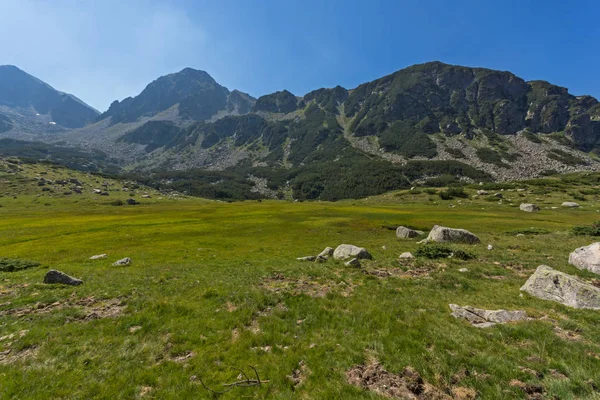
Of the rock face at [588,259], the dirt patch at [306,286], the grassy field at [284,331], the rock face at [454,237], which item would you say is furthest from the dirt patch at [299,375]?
the rock face at [454,237]

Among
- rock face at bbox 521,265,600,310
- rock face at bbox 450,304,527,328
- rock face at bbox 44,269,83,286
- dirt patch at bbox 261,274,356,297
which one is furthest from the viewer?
rock face at bbox 44,269,83,286

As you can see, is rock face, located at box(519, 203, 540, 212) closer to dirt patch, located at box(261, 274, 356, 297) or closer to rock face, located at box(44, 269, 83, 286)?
dirt patch, located at box(261, 274, 356, 297)

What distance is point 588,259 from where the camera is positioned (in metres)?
23.2

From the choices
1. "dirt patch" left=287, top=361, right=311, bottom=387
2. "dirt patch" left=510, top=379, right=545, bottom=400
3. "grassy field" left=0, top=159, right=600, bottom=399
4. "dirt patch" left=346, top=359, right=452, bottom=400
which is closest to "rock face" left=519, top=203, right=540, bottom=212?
"grassy field" left=0, top=159, right=600, bottom=399

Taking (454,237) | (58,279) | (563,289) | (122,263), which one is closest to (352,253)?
(563,289)

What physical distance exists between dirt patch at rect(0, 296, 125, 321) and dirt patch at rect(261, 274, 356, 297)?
400 inches

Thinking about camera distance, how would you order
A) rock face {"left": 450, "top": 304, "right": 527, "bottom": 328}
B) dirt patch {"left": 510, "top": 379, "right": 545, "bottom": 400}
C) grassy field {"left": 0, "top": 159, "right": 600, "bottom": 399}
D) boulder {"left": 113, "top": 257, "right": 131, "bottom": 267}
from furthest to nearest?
boulder {"left": 113, "top": 257, "right": 131, "bottom": 267}
rock face {"left": 450, "top": 304, "right": 527, "bottom": 328}
grassy field {"left": 0, "top": 159, "right": 600, "bottom": 399}
dirt patch {"left": 510, "top": 379, "right": 545, "bottom": 400}

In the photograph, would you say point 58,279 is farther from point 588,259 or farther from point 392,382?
point 588,259

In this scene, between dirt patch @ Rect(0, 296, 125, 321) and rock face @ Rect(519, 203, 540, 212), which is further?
rock face @ Rect(519, 203, 540, 212)

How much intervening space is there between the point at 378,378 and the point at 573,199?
146802mm

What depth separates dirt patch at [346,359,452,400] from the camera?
8914mm

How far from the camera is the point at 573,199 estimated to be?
105 metres

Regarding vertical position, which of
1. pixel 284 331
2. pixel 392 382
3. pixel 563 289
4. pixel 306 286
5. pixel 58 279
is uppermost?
pixel 563 289

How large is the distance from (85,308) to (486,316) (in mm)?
24841
